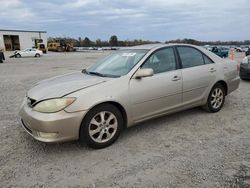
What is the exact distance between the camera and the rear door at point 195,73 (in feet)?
14.6

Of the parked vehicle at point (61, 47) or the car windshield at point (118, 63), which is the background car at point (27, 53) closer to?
the parked vehicle at point (61, 47)

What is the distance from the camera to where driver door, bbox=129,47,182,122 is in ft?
12.4

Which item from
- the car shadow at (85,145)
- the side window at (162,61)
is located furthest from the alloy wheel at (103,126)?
the side window at (162,61)

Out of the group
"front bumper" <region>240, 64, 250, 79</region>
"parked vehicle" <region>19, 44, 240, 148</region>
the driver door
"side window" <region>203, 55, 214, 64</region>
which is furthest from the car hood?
"front bumper" <region>240, 64, 250, 79</region>

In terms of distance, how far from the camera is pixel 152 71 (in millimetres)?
3801

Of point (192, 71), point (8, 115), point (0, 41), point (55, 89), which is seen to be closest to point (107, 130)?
point (55, 89)

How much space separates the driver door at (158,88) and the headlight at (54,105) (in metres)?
0.96

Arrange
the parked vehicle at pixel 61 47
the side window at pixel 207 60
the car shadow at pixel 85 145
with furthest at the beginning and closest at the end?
the parked vehicle at pixel 61 47 < the side window at pixel 207 60 < the car shadow at pixel 85 145

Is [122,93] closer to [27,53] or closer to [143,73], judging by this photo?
[143,73]

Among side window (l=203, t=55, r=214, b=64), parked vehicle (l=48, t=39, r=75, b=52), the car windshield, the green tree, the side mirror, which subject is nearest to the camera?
the side mirror

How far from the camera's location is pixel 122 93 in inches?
142

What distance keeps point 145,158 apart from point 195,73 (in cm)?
209

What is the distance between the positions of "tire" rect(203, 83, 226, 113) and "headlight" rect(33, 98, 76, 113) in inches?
115

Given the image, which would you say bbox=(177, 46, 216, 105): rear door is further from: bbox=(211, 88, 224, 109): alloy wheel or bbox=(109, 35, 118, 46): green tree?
bbox=(109, 35, 118, 46): green tree
